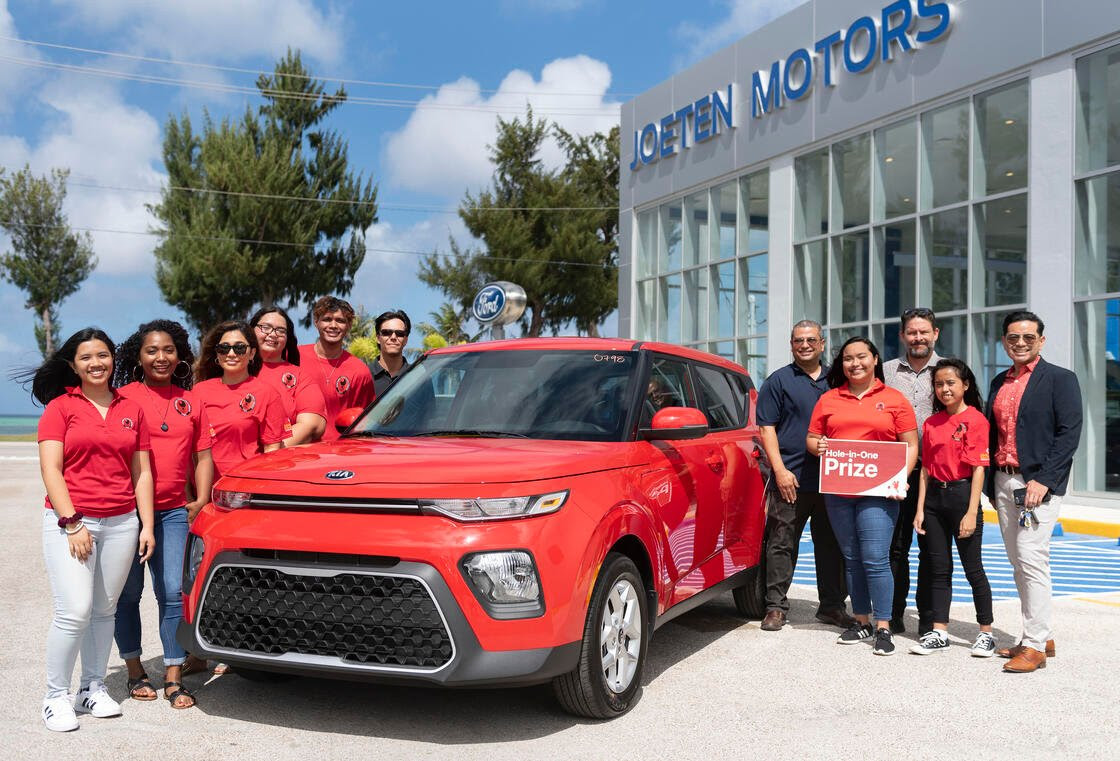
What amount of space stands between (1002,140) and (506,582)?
14.5 meters

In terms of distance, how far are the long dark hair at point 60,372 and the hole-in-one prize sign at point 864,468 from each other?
4067 millimetres

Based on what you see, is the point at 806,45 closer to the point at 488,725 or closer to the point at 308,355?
the point at 308,355

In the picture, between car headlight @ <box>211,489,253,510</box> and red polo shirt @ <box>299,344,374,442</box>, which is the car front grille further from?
red polo shirt @ <box>299,344,374,442</box>

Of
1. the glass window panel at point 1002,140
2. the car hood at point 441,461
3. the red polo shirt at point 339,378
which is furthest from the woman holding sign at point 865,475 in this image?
the glass window panel at point 1002,140

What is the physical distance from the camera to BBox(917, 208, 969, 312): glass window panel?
16.9 m

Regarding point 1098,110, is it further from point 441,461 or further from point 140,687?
point 140,687

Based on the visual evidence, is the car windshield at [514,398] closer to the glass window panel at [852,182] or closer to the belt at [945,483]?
the belt at [945,483]

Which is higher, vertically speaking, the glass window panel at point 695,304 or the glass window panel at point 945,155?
the glass window panel at point 945,155

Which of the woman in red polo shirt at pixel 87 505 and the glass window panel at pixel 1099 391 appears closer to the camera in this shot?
the woman in red polo shirt at pixel 87 505

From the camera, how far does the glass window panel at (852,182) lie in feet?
63.1

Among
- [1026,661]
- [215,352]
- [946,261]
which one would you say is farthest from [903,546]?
[946,261]

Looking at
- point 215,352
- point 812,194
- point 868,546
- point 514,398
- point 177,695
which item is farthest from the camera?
point 812,194

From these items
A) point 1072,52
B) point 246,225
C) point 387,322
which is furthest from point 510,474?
Answer: point 246,225

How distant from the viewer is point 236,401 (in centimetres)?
564
